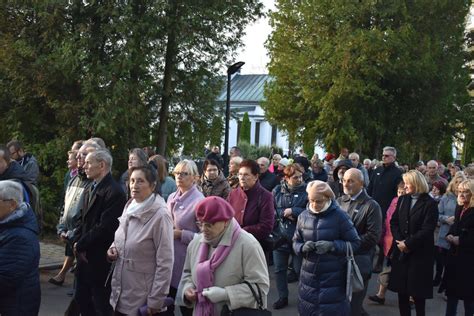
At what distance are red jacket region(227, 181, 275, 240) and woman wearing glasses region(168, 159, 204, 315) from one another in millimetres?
1135

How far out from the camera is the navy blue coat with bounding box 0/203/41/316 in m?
4.69

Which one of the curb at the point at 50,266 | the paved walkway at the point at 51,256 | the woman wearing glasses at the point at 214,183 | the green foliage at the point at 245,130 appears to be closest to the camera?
the woman wearing glasses at the point at 214,183

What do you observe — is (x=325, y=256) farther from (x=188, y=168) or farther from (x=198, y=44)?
(x=198, y=44)

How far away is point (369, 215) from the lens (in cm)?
689

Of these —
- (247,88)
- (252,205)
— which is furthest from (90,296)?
(247,88)

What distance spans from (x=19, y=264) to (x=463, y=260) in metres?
5.23

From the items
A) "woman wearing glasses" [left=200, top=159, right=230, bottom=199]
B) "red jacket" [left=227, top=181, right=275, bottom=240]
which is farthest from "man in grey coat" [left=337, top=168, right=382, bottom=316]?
"woman wearing glasses" [left=200, top=159, right=230, bottom=199]

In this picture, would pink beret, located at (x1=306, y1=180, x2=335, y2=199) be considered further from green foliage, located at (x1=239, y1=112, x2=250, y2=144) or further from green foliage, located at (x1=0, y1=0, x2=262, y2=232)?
green foliage, located at (x1=239, y1=112, x2=250, y2=144)

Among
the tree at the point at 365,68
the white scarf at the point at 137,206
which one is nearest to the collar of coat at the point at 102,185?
the white scarf at the point at 137,206

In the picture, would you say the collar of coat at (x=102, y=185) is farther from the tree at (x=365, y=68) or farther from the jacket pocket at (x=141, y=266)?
the tree at (x=365, y=68)

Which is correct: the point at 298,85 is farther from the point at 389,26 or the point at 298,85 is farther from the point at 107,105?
the point at 107,105

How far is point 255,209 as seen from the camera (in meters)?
7.55

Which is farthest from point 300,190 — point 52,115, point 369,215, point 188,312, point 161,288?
point 52,115

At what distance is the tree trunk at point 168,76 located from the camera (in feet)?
44.4
